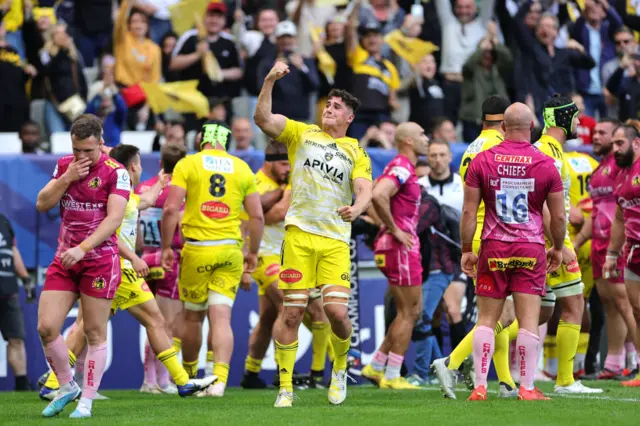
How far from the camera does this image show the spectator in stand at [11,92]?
16.7 m

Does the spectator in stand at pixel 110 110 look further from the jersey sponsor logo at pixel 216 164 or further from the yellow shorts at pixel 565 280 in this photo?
the yellow shorts at pixel 565 280

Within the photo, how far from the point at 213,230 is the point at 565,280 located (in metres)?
3.52

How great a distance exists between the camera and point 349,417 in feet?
28.8

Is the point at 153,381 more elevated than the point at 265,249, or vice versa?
the point at 265,249

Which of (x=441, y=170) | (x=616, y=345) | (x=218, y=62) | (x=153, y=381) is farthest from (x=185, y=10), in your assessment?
(x=616, y=345)

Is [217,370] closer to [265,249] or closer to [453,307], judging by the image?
[265,249]

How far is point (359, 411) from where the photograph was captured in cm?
929

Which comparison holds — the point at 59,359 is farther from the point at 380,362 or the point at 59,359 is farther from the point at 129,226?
the point at 380,362

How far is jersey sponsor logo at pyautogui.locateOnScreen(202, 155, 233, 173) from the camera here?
1182cm

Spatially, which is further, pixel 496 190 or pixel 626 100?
pixel 626 100

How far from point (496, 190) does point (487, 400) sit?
182 cm

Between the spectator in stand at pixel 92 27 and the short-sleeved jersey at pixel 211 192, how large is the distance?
7110 mm

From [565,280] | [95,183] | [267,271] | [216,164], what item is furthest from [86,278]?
[565,280]

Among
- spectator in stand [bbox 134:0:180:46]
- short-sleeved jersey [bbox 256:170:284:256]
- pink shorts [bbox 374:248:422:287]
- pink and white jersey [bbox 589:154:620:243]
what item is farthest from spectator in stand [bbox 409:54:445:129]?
pink shorts [bbox 374:248:422:287]
